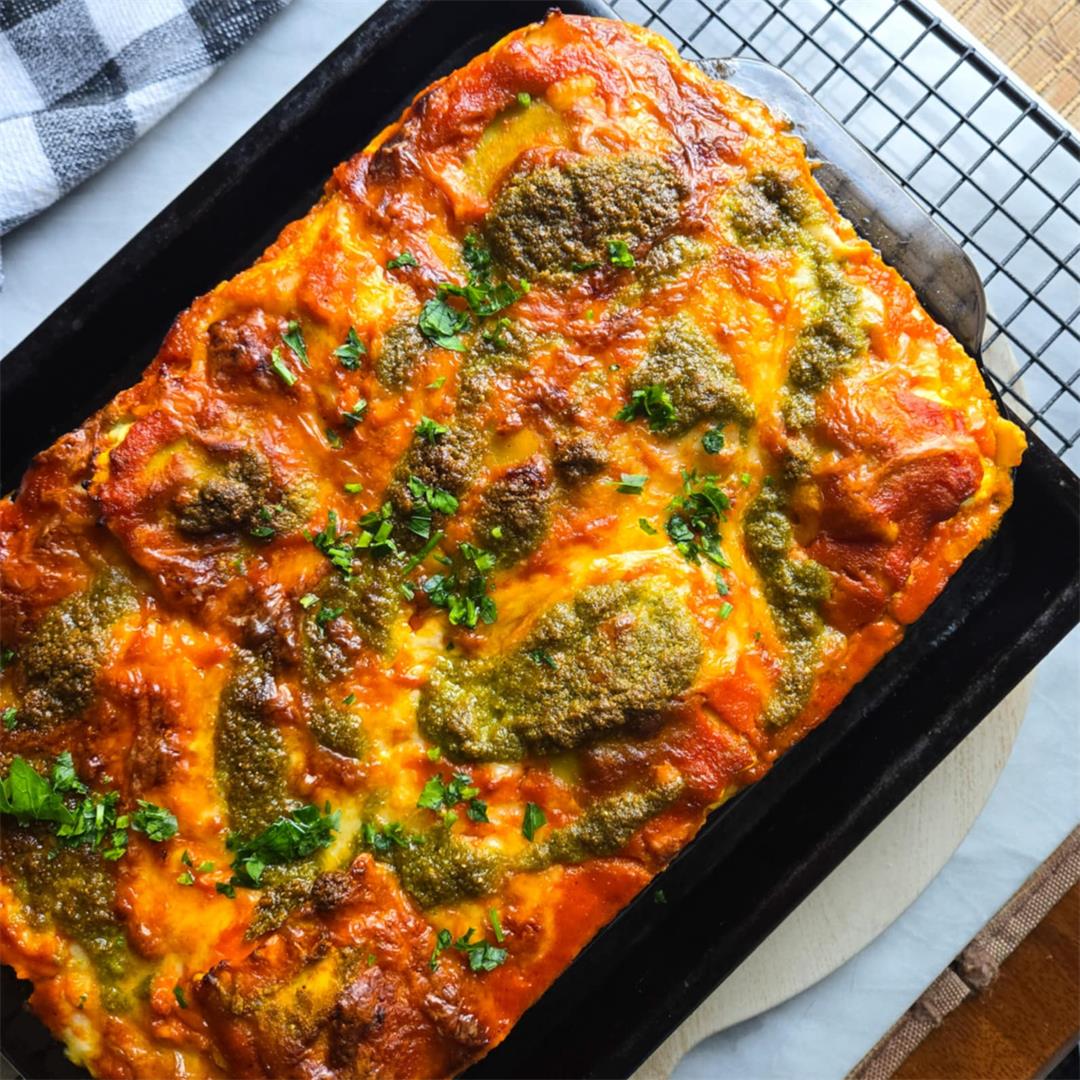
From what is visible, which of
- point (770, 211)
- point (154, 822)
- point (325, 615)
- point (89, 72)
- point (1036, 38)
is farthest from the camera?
point (1036, 38)

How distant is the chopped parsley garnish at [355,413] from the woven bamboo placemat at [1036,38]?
2390 millimetres

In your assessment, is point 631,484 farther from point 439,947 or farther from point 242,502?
point 439,947

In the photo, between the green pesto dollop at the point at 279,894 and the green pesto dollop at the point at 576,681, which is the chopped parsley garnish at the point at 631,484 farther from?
the green pesto dollop at the point at 279,894

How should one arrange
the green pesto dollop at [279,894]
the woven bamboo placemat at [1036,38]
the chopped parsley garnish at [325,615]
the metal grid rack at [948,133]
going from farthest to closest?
the woven bamboo placemat at [1036,38]
the metal grid rack at [948,133]
the chopped parsley garnish at [325,615]
the green pesto dollop at [279,894]

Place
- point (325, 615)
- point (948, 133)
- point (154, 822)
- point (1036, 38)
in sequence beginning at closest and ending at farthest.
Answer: point (154, 822)
point (325, 615)
point (948, 133)
point (1036, 38)

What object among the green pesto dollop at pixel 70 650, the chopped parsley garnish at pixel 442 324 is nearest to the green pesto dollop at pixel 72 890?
the green pesto dollop at pixel 70 650

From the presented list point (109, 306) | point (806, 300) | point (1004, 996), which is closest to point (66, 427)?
point (109, 306)

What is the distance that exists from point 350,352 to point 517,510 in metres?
0.49

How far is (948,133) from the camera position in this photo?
134 inches

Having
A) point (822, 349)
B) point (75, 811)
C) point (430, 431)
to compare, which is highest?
point (822, 349)

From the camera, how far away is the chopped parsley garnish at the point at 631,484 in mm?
2609

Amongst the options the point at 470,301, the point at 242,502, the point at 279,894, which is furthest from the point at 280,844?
the point at 470,301

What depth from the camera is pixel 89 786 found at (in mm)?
2535

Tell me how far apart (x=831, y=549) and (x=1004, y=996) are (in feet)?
6.08
